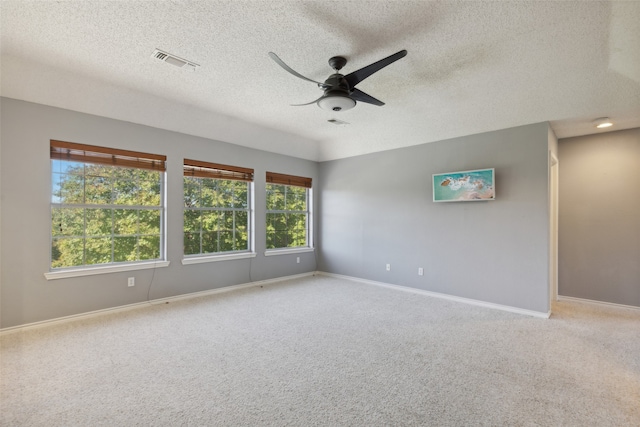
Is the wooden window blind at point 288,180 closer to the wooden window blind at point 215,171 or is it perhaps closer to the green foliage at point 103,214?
the wooden window blind at point 215,171

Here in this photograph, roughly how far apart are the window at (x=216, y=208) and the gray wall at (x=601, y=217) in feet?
17.6

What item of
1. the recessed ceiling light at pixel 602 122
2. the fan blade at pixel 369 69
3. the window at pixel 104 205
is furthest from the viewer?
the recessed ceiling light at pixel 602 122

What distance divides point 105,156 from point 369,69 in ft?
11.7

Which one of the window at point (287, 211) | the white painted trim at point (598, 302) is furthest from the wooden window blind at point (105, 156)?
the white painted trim at point (598, 302)

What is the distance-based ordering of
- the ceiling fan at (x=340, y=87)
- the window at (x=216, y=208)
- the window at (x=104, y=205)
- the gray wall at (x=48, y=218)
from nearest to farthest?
the ceiling fan at (x=340, y=87)
the gray wall at (x=48, y=218)
the window at (x=104, y=205)
the window at (x=216, y=208)

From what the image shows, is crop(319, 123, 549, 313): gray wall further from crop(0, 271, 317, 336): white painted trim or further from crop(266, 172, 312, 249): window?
crop(0, 271, 317, 336): white painted trim

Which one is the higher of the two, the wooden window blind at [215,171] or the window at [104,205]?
the wooden window blind at [215,171]

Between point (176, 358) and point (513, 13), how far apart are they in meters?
3.99

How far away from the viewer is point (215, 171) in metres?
4.93

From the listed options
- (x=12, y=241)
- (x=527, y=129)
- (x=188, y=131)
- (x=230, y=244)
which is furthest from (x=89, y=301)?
(x=527, y=129)

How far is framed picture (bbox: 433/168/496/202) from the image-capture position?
4188mm

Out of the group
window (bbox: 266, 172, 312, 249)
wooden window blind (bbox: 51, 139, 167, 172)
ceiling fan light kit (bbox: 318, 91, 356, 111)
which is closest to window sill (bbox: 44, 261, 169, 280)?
wooden window blind (bbox: 51, 139, 167, 172)

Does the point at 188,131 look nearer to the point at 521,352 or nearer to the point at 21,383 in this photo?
the point at 21,383

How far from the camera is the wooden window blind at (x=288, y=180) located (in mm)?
5707
